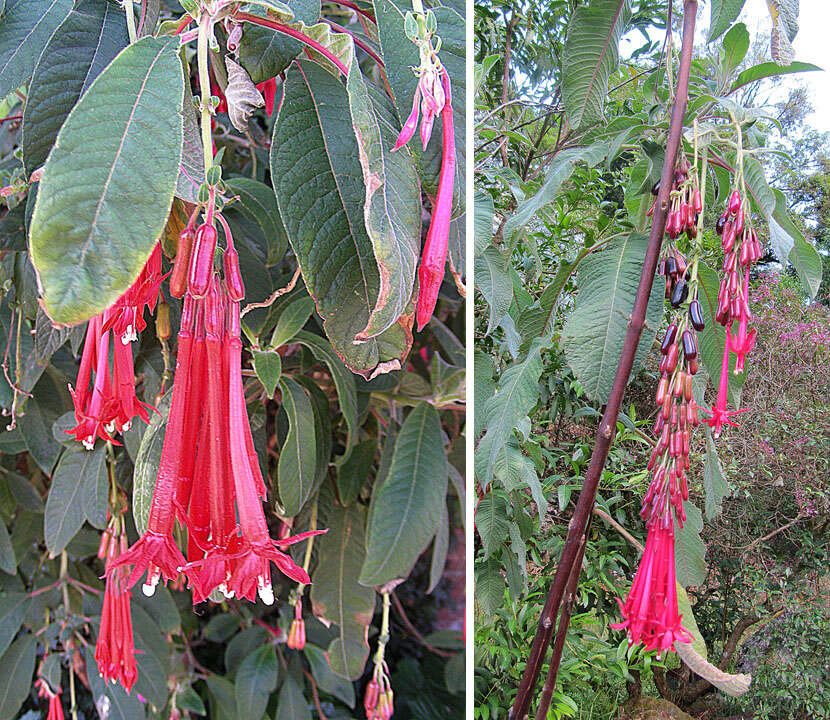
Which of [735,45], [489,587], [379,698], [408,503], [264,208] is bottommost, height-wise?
[379,698]

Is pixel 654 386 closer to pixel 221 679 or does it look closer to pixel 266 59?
pixel 266 59

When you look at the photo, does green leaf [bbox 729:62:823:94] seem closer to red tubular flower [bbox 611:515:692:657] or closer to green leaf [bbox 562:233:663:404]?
green leaf [bbox 562:233:663:404]

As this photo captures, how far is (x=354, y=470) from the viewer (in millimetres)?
628

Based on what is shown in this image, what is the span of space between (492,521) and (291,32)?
425mm

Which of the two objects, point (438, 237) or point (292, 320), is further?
point (292, 320)

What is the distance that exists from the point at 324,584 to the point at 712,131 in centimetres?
49

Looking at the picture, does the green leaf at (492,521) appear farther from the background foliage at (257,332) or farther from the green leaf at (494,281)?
the green leaf at (494,281)

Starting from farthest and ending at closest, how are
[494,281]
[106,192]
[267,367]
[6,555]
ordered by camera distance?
[6,555], [494,281], [267,367], [106,192]

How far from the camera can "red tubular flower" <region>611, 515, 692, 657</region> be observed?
0.50 m

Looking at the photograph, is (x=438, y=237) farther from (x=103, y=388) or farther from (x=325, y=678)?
(x=325, y=678)

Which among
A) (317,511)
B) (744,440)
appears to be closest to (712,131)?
(744,440)

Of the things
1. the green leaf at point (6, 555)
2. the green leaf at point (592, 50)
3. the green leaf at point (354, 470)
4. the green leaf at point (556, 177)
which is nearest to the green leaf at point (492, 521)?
the green leaf at point (354, 470)

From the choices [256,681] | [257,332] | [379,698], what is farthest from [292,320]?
[256,681]

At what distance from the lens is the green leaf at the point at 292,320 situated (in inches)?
18.9
